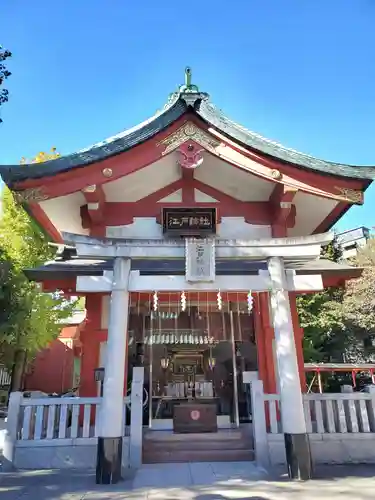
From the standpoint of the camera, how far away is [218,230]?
833cm

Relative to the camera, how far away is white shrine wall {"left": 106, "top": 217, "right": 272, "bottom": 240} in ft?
26.8

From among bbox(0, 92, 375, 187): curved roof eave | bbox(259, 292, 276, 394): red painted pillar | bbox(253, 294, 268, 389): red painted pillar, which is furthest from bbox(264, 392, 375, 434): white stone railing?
bbox(0, 92, 375, 187): curved roof eave

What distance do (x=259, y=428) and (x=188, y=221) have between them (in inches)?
163

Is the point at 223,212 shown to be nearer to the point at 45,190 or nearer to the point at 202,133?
the point at 202,133

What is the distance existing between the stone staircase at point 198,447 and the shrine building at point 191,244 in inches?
25.7

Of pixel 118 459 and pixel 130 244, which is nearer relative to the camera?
pixel 118 459

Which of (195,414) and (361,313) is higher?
(361,313)

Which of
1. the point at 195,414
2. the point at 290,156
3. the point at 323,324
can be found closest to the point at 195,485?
the point at 195,414

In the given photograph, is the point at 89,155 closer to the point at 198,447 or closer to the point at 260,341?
the point at 260,341

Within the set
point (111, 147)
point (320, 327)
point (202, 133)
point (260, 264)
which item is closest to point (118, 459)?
point (260, 264)

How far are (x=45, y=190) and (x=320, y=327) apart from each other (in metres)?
17.7

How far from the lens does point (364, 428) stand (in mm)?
6406

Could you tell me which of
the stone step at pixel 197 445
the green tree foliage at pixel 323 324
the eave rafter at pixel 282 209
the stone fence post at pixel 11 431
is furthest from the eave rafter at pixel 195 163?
the green tree foliage at pixel 323 324

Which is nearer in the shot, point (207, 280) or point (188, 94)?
point (207, 280)
